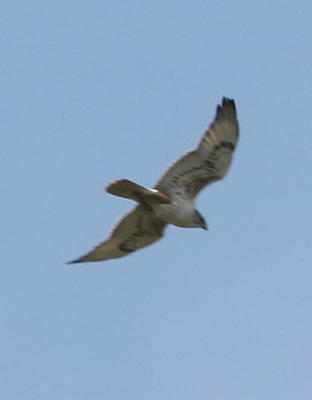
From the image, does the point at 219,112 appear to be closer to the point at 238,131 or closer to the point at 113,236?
the point at 238,131

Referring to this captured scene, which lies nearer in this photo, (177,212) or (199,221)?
(177,212)

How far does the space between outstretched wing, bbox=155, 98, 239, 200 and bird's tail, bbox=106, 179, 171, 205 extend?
20 centimetres

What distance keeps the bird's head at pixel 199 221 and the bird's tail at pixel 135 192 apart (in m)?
0.50

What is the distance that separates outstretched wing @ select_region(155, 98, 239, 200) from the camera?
34000 mm

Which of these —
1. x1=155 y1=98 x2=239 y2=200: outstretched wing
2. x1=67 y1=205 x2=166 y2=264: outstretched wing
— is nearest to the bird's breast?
x1=155 y1=98 x2=239 y2=200: outstretched wing

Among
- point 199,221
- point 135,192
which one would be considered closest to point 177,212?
point 199,221

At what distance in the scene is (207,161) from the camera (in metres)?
34.1

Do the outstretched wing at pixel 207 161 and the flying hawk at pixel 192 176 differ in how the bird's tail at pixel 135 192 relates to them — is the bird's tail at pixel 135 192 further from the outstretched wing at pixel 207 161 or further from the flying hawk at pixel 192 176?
the outstretched wing at pixel 207 161

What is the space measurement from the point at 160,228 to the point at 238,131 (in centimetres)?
192

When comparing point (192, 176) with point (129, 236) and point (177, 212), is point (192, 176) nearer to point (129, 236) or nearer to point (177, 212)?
point (177, 212)

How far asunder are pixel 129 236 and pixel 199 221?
1.30 m

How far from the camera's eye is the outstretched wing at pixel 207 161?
34.0m

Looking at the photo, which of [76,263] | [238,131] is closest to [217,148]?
[238,131]

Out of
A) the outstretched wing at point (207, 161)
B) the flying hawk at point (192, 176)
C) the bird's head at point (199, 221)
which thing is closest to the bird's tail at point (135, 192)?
the flying hawk at point (192, 176)
